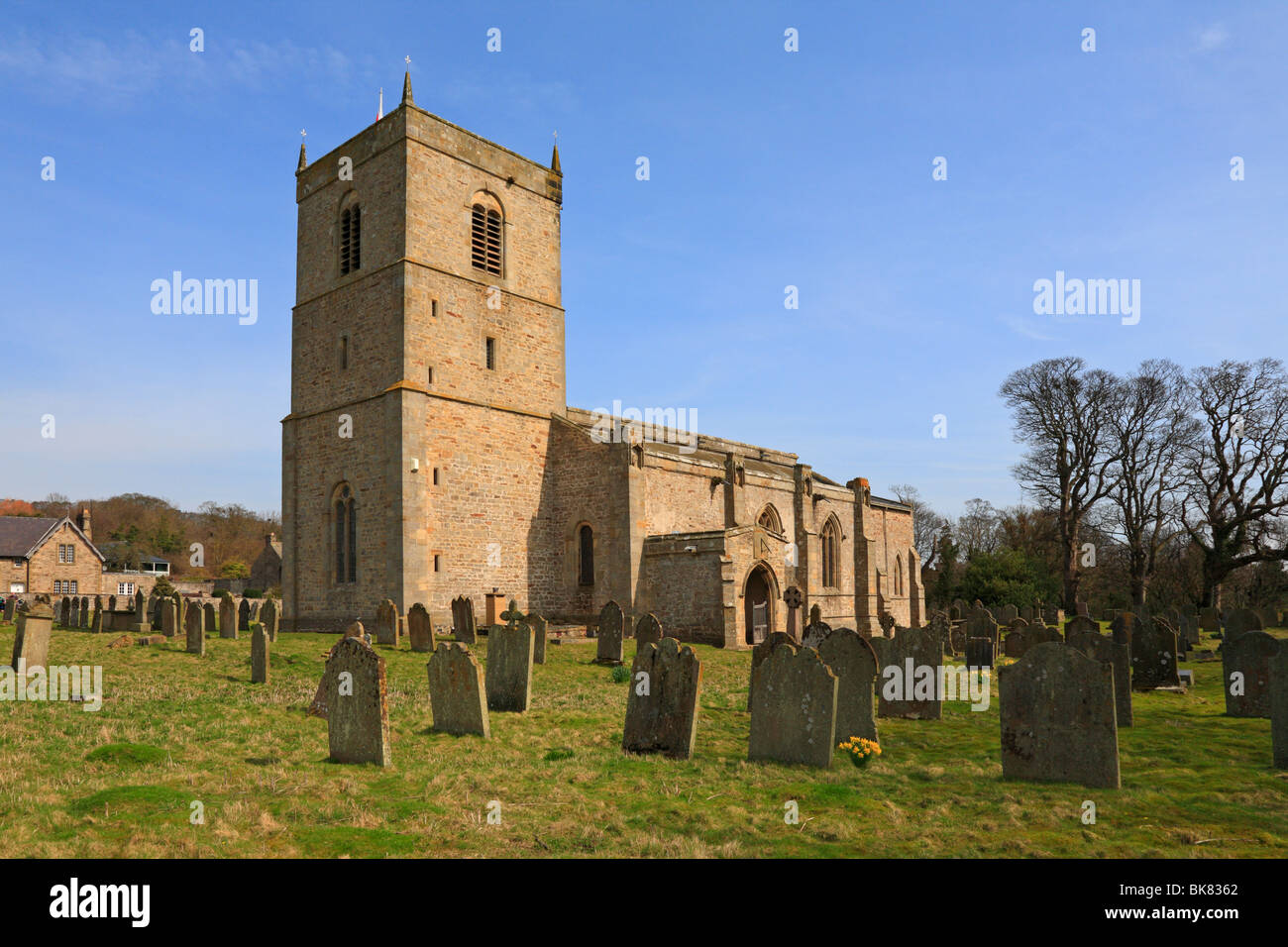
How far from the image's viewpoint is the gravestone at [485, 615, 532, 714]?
1149cm

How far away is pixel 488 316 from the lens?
28.3m

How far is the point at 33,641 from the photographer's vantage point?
12812 mm

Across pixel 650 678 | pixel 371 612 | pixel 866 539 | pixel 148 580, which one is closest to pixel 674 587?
pixel 371 612

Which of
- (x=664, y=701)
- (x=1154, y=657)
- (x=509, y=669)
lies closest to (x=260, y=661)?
(x=509, y=669)

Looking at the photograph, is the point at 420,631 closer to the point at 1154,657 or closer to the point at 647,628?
the point at 647,628

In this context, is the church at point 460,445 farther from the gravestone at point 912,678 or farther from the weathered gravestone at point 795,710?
the weathered gravestone at point 795,710

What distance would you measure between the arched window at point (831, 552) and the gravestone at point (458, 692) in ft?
94.0

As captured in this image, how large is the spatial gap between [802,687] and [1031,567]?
116ft

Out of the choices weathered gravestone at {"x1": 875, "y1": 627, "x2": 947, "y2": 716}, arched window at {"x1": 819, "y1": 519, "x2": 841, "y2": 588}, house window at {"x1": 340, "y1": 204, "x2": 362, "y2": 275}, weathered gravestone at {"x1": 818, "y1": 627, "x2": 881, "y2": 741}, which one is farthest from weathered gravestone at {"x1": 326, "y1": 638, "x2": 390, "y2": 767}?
arched window at {"x1": 819, "y1": 519, "x2": 841, "y2": 588}

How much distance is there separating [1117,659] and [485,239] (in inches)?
917

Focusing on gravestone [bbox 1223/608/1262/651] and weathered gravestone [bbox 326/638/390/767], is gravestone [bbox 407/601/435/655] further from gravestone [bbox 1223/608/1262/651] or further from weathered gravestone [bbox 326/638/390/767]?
gravestone [bbox 1223/608/1262/651]

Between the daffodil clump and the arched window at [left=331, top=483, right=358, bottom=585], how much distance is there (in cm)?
2046

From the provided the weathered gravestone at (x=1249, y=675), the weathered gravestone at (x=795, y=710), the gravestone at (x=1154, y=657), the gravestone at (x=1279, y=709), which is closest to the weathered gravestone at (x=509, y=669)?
the weathered gravestone at (x=795, y=710)
